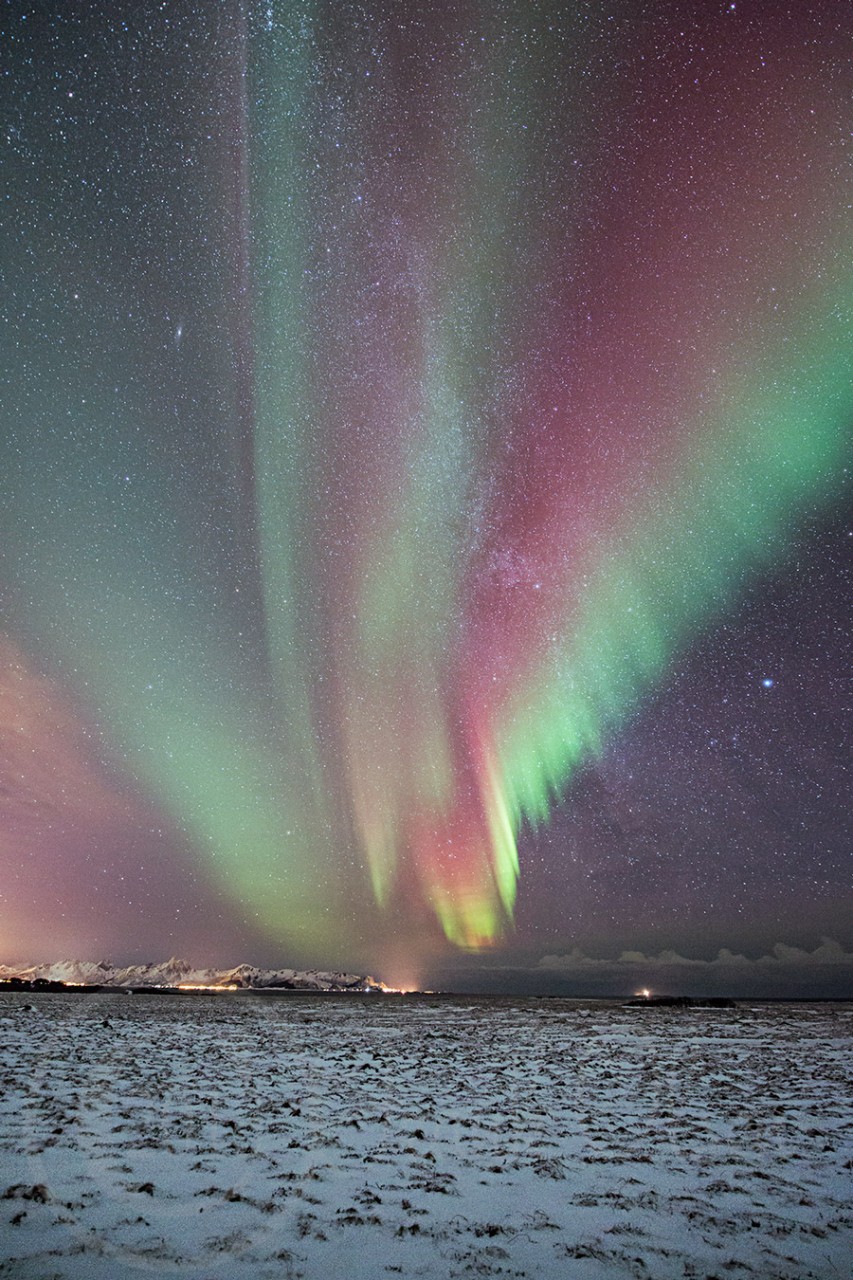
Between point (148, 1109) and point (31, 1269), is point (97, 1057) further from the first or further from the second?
point (31, 1269)

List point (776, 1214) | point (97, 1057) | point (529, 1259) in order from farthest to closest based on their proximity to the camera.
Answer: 1. point (97, 1057)
2. point (776, 1214)
3. point (529, 1259)

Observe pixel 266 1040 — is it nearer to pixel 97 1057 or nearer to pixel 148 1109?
Answer: pixel 97 1057

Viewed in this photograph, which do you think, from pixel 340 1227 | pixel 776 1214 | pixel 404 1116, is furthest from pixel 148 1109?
pixel 776 1214

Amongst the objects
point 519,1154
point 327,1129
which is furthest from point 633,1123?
point 327,1129

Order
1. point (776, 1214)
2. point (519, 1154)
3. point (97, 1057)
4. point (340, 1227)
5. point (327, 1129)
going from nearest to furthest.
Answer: point (340, 1227), point (776, 1214), point (519, 1154), point (327, 1129), point (97, 1057)

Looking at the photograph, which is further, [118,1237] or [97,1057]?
[97,1057]

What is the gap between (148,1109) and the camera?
9352 millimetres

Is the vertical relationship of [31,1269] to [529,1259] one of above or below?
above

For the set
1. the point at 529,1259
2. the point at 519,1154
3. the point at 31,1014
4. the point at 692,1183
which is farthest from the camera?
the point at 31,1014

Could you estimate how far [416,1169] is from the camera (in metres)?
7.00

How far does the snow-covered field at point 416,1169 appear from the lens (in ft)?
16.4

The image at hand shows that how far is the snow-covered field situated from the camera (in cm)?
500

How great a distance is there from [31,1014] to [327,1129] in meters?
25.1

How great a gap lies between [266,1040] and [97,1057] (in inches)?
231
